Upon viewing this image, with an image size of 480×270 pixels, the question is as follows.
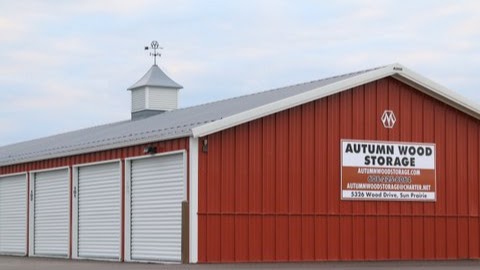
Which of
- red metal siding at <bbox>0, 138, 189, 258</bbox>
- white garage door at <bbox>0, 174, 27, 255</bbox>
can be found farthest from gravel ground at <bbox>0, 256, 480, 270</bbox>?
white garage door at <bbox>0, 174, 27, 255</bbox>

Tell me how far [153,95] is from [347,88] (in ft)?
45.7

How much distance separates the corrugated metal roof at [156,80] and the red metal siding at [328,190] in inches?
541

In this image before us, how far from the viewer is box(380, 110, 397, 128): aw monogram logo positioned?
1153 inches

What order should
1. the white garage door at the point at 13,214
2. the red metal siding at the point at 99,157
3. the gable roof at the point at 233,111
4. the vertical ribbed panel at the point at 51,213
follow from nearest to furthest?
the gable roof at the point at 233,111 < the red metal siding at the point at 99,157 < the vertical ribbed panel at the point at 51,213 < the white garage door at the point at 13,214

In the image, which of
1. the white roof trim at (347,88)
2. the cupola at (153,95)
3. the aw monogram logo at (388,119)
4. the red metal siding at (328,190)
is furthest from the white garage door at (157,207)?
the cupola at (153,95)

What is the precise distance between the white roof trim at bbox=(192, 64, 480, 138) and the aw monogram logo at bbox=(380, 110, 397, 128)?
1055 millimetres

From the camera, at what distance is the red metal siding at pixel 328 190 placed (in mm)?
26578

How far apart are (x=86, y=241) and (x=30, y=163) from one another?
17.4ft

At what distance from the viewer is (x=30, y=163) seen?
1404 inches

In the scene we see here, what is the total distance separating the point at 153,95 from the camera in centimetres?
4072

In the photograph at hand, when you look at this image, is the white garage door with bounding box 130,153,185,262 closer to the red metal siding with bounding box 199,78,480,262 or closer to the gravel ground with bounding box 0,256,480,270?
the gravel ground with bounding box 0,256,480,270

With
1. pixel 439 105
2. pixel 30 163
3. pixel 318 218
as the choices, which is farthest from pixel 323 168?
pixel 30 163

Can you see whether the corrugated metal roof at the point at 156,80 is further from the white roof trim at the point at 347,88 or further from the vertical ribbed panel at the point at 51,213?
the white roof trim at the point at 347,88

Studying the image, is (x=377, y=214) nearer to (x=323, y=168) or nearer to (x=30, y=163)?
(x=323, y=168)
